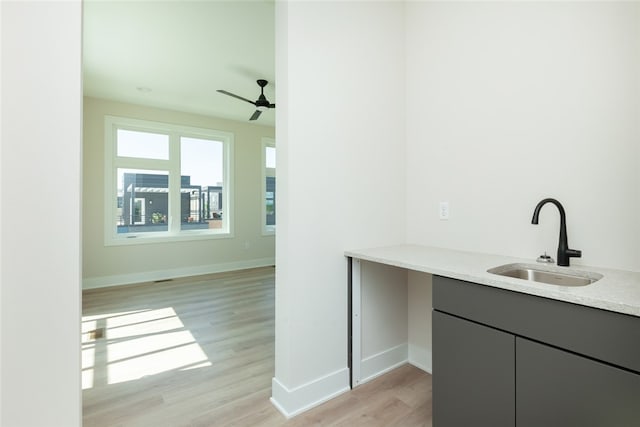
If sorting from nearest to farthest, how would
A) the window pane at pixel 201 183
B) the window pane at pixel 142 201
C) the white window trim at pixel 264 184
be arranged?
the window pane at pixel 142 201, the window pane at pixel 201 183, the white window trim at pixel 264 184

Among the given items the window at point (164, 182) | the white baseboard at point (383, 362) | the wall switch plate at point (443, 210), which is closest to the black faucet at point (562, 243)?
the wall switch plate at point (443, 210)

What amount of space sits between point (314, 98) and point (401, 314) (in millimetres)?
1670

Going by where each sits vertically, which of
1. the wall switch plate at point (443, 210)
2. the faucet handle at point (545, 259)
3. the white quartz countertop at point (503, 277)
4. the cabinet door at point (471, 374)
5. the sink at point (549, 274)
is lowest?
the cabinet door at point (471, 374)

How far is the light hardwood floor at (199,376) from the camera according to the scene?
174 cm

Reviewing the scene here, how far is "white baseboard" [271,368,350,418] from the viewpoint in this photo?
1.76m

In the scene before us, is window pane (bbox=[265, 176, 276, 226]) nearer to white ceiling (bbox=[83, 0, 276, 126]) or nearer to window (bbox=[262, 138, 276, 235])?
window (bbox=[262, 138, 276, 235])

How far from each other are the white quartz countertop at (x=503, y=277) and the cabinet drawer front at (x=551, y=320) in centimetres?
3

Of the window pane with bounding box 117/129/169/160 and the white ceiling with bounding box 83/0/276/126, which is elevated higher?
the white ceiling with bounding box 83/0/276/126

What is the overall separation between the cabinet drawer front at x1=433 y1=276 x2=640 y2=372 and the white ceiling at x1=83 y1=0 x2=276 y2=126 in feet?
8.72

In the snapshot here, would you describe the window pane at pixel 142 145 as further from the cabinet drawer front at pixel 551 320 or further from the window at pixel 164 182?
the cabinet drawer front at pixel 551 320

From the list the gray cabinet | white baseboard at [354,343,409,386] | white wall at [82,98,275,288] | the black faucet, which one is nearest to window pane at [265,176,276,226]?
white wall at [82,98,275,288]

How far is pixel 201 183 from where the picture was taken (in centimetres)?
552

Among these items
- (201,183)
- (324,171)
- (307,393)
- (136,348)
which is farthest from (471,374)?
(201,183)

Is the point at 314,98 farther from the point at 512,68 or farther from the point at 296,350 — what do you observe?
the point at 296,350
